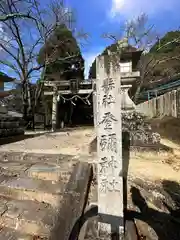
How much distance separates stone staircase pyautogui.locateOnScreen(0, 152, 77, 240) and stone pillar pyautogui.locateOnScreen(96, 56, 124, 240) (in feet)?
2.41

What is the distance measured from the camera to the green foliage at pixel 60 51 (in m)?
14.8

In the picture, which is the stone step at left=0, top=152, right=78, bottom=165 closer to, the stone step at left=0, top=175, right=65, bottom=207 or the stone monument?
the stone step at left=0, top=175, right=65, bottom=207

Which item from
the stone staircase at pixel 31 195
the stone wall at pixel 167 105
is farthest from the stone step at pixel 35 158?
the stone wall at pixel 167 105

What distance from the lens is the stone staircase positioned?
2.26m

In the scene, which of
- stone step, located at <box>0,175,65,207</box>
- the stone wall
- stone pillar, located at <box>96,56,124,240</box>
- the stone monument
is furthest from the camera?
the stone wall

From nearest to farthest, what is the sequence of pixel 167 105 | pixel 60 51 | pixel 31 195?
pixel 31 195 → pixel 167 105 → pixel 60 51

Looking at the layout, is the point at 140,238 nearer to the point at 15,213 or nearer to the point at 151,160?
the point at 15,213

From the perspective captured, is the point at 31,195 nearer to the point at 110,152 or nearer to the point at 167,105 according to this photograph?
the point at 110,152

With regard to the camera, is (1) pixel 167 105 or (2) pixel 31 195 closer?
(2) pixel 31 195

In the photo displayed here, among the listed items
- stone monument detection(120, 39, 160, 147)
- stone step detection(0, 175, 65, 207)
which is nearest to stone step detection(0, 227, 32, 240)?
stone step detection(0, 175, 65, 207)

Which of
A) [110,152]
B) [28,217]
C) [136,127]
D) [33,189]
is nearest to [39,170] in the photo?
[33,189]

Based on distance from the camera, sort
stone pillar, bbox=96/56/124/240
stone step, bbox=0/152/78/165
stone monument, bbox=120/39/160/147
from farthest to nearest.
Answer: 1. stone monument, bbox=120/39/160/147
2. stone step, bbox=0/152/78/165
3. stone pillar, bbox=96/56/124/240

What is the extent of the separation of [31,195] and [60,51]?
1460 centimetres

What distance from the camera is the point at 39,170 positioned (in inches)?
127
